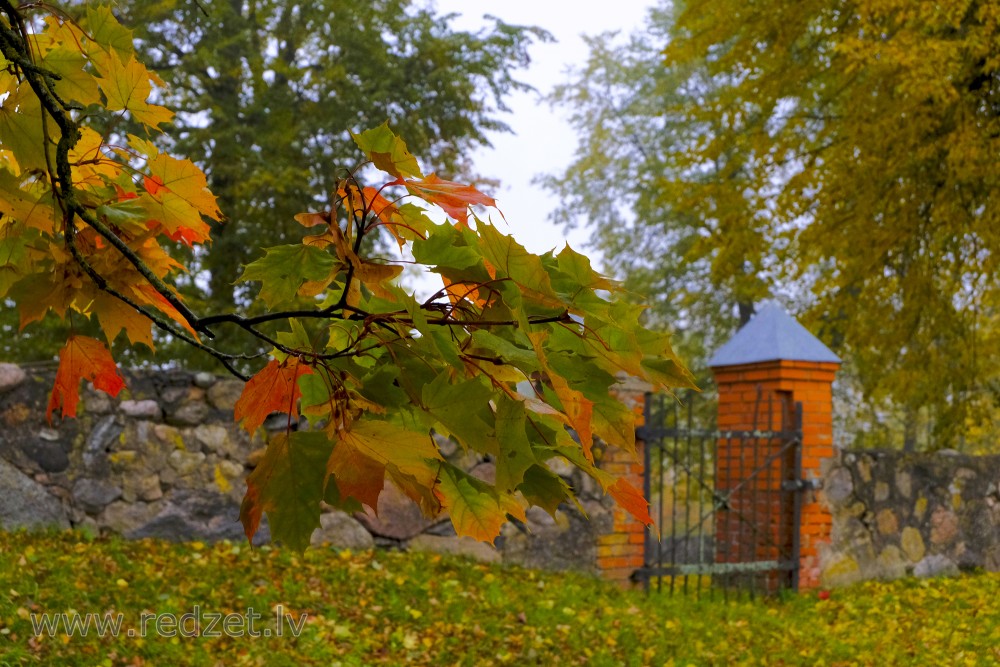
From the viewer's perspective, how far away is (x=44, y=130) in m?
1.37

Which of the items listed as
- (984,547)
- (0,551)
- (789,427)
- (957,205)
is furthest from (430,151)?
(0,551)

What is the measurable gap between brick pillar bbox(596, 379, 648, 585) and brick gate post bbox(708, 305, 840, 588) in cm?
88

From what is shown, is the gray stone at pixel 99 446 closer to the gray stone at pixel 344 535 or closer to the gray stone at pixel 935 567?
the gray stone at pixel 344 535

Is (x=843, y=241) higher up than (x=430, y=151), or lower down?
lower down

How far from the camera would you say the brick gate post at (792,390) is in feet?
21.8

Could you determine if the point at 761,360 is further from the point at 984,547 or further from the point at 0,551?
the point at 0,551

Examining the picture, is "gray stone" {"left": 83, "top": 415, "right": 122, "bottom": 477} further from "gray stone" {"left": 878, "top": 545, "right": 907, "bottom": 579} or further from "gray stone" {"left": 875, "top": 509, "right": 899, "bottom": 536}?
"gray stone" {"left": 878, "top": 545, "right": 907, "bottom": 579}

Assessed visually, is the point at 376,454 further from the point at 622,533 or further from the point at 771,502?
the point at 771,502

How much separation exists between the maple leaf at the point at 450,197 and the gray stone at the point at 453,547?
16.0ft

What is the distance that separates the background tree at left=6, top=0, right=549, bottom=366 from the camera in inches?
433

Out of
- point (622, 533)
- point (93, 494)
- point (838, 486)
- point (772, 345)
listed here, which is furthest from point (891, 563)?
point (93, 494)

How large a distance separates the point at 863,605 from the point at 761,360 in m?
1.86

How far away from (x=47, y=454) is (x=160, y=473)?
62cm

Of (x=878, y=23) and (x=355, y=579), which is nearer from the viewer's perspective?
(x=355, y=579)
